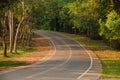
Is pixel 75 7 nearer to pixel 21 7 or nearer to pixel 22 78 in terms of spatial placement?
pixel 21 7

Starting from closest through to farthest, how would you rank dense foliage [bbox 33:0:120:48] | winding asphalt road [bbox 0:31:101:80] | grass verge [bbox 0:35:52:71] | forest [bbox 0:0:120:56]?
winding asphalt road [bbox 0:31:101:80] < forest [bbox 0:0:120:56] < grass verge [bbox 0:35:52:71] < dense foliage [bbox 33:0:120:48]

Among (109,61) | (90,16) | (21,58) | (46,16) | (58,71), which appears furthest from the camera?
(46,16)

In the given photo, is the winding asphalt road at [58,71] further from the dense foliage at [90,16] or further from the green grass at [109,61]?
the dense foliage at [90,16]

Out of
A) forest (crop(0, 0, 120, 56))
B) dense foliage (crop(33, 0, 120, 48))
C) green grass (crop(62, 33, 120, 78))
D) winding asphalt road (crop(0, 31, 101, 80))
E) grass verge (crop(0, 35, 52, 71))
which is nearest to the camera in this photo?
winding asphalt road (crop(0, 31, 101, 80))

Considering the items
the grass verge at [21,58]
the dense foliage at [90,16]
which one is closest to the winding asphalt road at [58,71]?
the grass verge at [21,58]

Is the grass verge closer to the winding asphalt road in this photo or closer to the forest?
the forest

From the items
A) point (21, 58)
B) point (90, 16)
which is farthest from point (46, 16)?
point (21, 58)

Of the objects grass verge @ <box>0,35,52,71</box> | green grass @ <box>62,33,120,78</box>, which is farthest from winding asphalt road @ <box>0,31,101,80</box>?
grass verge @ <box>0,35,52,71</box>

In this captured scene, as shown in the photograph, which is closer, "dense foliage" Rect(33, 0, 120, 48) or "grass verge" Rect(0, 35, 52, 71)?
"grass verge" Rect(0, 35, 52, 71)

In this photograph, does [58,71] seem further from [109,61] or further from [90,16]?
[90,16]

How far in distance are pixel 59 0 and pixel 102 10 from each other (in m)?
61.7

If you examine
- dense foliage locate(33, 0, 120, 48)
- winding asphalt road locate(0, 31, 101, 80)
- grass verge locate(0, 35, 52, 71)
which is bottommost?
grass verge locate(0, 35, 52, 71)

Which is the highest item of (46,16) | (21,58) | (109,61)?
(46,16)

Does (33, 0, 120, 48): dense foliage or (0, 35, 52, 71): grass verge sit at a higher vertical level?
(33, 0, 120, 48): dense foliage
